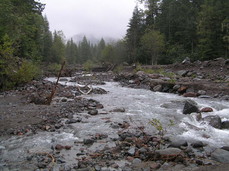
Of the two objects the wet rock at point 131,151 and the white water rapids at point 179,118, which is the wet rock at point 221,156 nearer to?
the white water rapids at point 179,118

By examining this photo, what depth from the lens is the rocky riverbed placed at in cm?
434

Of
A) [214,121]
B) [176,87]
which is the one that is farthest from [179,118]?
[176,87]

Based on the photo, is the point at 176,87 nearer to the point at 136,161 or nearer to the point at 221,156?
the point at 221,156

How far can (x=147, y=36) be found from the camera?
117 feet

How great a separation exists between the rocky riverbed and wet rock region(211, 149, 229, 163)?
0.07 ft

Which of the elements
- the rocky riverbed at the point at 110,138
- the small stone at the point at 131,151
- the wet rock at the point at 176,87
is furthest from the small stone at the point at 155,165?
the wet rock at the point at 176,87

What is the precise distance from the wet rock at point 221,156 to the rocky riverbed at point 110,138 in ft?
0.07

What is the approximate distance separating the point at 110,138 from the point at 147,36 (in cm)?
3236

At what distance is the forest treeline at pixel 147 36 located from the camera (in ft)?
52.7

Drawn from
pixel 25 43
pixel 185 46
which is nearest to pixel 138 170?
pixel 25 43

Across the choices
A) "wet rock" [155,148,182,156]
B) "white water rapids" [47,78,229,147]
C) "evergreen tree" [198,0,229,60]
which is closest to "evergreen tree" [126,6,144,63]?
"evergreen tree" [198,0,229,60]

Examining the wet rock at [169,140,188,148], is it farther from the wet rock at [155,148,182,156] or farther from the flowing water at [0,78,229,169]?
the flowing water at [0,78,229,169]

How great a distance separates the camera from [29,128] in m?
6.54

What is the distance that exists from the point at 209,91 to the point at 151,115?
262 inches
